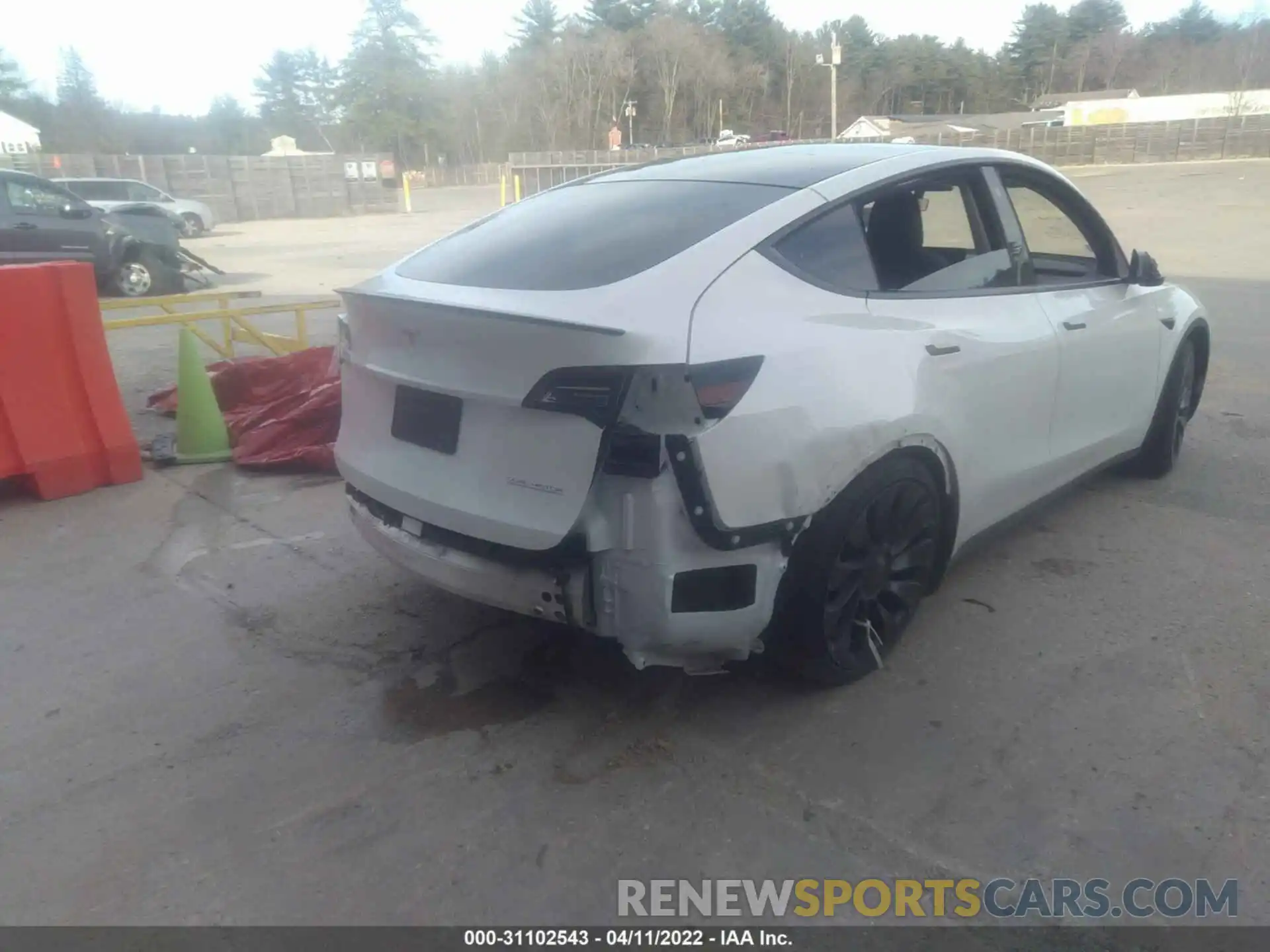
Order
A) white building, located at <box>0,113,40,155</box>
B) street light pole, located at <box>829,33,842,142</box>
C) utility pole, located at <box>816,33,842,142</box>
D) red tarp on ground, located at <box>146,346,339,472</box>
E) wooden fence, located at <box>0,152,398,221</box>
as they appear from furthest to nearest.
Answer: white building, located at <box>0,113,40,155</box>
utility pole, located at <box>816,33,842,142</box>
street light pole, located at <box>829,33,842,142</box>
wooden fence, located at <box>0,152,398,221</box>
red tarp on ground, located at <box>146,346,339,472</box>

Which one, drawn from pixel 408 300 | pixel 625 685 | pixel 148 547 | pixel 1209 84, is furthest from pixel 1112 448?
pixel 1209 84

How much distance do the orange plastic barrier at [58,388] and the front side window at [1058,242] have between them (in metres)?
4.69

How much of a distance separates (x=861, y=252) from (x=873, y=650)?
131cm

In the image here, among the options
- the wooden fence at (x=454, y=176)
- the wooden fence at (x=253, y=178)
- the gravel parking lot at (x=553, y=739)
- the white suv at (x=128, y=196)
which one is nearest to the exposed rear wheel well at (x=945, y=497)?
the gravel parking lot at (x=553, y=739)

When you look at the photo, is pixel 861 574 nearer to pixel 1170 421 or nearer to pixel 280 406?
pixel 1170 421

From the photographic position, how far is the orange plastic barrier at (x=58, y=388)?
5.08 metres

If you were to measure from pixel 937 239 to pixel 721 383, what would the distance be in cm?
150

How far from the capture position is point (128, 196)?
22.0 metres

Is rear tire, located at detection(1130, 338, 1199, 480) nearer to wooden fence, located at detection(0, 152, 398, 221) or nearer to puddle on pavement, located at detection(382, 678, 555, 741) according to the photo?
puddle on pavement, located at detection(382, 678, 555, 741)

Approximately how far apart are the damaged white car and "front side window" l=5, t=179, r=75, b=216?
12.4 m

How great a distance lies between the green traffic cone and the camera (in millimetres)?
5930

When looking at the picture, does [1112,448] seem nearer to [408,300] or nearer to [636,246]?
[636,246]

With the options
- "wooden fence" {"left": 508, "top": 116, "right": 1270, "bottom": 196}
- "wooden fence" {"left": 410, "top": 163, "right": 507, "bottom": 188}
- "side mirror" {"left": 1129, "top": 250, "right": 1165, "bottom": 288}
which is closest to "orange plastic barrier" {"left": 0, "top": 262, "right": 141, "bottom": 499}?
"side mirror" {"left": 1129, "top": 250, "right": 1165, "bottom": 288}

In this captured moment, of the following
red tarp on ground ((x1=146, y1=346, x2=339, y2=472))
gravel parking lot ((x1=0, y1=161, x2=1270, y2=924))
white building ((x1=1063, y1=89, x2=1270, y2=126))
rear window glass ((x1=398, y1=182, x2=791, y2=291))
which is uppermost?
white building ((x1=1063, y1=89, x2=1270, y2=126))
